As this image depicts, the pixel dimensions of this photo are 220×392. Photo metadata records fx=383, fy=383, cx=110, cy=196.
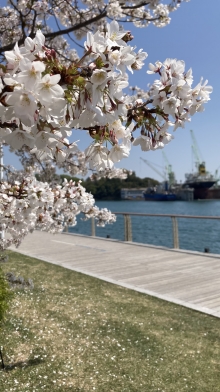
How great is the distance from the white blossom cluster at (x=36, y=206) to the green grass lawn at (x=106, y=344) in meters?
1.13

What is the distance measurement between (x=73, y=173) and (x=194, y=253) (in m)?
3.62

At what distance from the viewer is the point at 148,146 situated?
1758mm

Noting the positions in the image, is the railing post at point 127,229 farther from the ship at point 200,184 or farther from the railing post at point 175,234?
the ship at point 200,184

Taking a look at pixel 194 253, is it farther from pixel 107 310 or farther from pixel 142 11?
pixel 142 11

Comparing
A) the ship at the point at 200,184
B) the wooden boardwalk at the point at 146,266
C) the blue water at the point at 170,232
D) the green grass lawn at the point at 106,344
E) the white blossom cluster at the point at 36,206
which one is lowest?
the green grass lawn at the point at 106,344

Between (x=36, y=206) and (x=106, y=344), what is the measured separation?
1845mm

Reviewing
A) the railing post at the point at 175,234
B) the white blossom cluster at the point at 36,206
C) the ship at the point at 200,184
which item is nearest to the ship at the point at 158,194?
the ship at the point at 200,184

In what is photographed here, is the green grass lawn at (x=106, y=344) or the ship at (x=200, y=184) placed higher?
the ship at (x=200, y=184)

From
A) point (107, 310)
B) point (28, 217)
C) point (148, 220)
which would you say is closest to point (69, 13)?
point (28, 217)

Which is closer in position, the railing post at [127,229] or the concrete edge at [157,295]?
the concrete edge at [157,295]

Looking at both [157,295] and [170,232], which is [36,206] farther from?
[170,232]

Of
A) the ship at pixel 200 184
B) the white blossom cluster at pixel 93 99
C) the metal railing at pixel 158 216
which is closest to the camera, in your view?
the white blossom cluster at pixel 93 99

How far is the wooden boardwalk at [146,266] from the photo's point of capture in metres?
6.04

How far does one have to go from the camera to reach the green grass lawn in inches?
137
